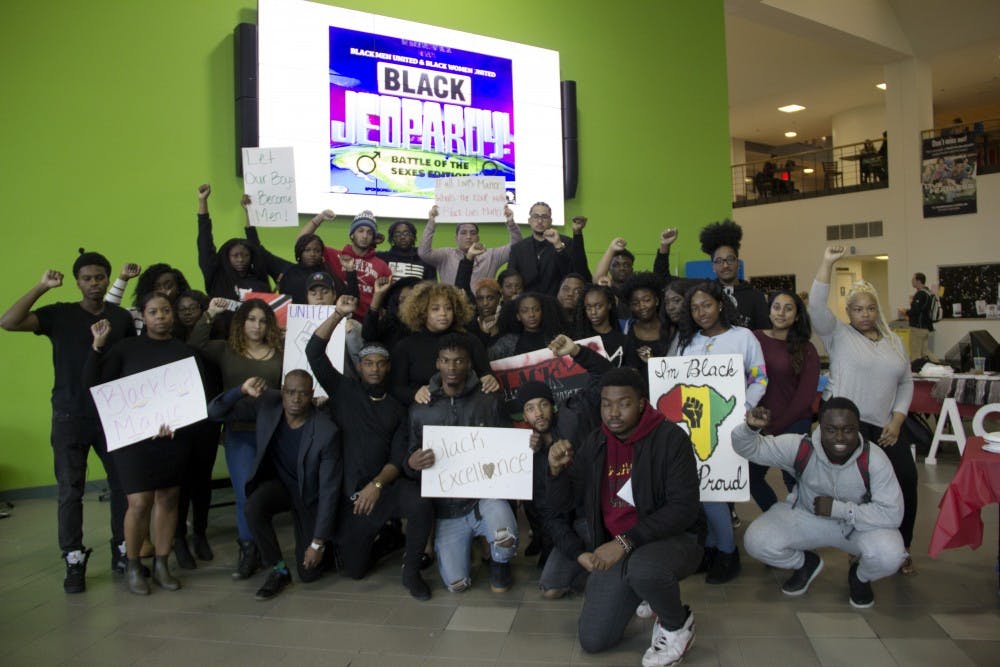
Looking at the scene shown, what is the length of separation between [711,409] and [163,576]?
3059 mm

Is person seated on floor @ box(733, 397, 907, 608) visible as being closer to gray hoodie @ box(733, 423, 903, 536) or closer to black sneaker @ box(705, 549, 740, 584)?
gray hoodie @ box(733, 423, 903, 536)

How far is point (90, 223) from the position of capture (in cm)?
623

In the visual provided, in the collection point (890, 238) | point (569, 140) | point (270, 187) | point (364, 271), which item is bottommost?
point (364, 271)

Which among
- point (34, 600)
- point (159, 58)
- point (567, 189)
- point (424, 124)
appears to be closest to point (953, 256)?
point (567, 189)

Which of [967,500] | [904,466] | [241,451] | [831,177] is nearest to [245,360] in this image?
[241,451]

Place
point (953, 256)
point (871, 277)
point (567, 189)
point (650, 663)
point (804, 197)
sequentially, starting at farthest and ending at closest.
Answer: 1. point (871, 277)
2. point (804, 197)
3. point (953, 256)
4. point (567, 189)
5. point (650, 663)

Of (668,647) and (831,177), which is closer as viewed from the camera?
(668,647)

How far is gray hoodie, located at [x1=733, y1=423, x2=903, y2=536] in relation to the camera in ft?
11.5

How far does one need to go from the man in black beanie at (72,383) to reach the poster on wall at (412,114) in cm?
311

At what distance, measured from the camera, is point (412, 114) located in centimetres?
732

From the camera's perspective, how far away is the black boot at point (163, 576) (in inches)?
157

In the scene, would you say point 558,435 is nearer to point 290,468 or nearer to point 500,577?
point 500,577

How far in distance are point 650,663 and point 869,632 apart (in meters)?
1.03

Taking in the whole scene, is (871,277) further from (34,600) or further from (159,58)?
(34,600)
